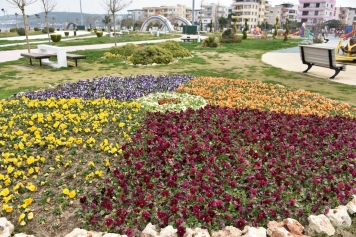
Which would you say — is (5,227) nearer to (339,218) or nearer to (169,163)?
(169,163)

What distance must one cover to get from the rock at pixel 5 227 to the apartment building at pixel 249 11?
3716 inches

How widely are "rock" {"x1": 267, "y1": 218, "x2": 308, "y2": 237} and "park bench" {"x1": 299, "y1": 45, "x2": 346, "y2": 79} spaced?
9213 mm

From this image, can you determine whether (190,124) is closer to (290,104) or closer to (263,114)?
(263,114)

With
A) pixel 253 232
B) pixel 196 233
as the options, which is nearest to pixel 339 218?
pixel 253 232

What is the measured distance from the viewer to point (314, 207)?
3.36 metres

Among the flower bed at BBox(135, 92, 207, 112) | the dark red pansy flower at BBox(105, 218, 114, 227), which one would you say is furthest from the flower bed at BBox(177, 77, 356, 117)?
the dark red pansy flower at BBox(105, 218, 114, 227)

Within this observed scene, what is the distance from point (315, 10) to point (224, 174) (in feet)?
319

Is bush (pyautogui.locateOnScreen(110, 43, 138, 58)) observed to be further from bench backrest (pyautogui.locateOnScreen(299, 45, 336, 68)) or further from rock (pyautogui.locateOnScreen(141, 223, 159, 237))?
rock (pyautogui.locateOnScreen(141, 223, 159, 237))

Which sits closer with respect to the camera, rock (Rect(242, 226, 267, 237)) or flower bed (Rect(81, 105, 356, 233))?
rock (Rect(242, 226, 267, 237))

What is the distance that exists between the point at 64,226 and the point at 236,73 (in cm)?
1016

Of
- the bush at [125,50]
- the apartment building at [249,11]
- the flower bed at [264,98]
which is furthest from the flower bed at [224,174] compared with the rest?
the apartment building at [249,11]

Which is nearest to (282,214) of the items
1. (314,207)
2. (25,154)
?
(314,207)

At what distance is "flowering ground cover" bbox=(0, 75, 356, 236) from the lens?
10.9 ft

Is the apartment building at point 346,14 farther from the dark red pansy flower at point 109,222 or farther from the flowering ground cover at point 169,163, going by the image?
the dark red pansy flower at point 109,222
